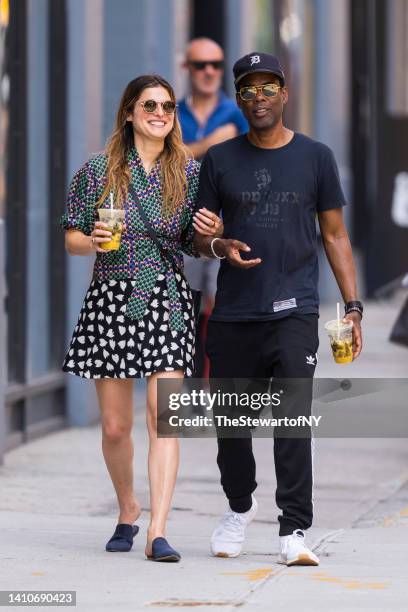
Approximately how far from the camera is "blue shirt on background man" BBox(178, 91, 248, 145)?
9742mm

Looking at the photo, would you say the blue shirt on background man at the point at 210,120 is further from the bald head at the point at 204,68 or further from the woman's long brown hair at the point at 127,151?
the woman's long brown hair at the point at 127,151

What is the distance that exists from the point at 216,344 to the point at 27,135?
392 centimetres

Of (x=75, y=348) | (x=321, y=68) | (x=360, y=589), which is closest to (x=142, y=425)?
(x=75, y=348)

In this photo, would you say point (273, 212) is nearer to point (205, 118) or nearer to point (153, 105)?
point (153, 105)

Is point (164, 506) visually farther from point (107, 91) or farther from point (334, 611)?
point (107, 91)

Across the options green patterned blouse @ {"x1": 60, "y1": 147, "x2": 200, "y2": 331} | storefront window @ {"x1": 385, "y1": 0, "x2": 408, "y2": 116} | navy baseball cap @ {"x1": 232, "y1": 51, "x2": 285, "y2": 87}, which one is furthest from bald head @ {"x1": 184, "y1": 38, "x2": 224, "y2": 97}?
storefront window @ {"x1": 385, "y1": 0, "x2": 408, "y2": 116}

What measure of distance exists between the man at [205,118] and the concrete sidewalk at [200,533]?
0.96 m

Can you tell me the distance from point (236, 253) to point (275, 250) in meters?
0.20

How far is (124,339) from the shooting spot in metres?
6.44

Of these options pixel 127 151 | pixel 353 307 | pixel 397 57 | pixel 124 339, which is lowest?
pixel 124 339

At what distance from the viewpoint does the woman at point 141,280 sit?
6.42 meters

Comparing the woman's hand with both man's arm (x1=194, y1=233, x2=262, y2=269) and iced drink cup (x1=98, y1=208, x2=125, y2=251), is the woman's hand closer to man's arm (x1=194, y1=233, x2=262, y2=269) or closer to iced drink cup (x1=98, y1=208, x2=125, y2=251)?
man's arm (x1=194, y1=233, x2=262, y2=269)

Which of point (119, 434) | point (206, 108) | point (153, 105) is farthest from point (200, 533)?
point (206, 108)

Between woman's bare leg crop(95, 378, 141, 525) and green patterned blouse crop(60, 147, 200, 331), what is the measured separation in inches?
11.7
